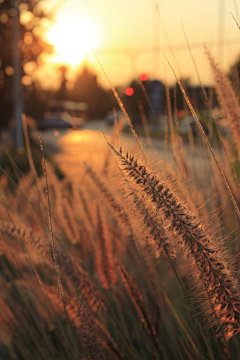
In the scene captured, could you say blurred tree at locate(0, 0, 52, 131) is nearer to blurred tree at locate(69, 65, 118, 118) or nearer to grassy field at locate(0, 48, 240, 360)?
grassy field at locate(0, 48, 240, 360)

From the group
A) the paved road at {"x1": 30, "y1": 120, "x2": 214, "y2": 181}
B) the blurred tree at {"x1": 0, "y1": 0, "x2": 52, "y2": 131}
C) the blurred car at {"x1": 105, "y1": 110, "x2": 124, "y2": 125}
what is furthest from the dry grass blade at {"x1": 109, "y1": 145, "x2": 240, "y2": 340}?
the blurred tree at {"x1": 0, "y1": 0, "x2": 52, "y2": 131}

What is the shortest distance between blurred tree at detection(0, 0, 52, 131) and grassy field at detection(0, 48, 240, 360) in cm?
1208

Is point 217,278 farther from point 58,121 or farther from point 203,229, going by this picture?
point 58,121

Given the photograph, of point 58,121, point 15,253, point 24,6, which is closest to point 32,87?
point 24,6

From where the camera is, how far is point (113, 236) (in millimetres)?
1768

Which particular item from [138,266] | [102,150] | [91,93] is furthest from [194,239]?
[91,93]

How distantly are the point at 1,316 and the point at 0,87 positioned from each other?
14572mm

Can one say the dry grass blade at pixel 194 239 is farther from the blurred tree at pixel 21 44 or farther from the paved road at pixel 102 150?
the blurred tree at pixel 21 44

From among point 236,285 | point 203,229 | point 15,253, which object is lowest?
point 236,285

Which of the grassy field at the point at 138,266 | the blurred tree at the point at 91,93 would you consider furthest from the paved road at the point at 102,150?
the blurred tree at the point at 91,93

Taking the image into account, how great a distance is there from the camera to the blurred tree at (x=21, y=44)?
13.0 m

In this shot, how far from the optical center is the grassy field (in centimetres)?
78

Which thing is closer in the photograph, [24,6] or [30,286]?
[30,286]

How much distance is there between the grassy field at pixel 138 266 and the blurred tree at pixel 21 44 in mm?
12085
